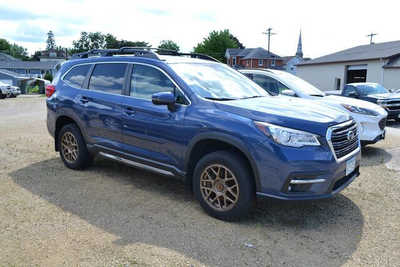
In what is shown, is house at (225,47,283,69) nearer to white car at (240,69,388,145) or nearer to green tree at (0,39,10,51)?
white car at (240,69,388,145)

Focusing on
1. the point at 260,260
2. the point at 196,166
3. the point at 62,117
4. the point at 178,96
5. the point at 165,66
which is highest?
the point at 165,66

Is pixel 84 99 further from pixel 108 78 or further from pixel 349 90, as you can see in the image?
pixel 349 90

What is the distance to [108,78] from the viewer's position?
198 inches

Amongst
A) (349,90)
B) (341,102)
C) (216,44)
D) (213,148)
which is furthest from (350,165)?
(216,44)

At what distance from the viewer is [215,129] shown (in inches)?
147

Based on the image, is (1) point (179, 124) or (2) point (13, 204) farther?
(2) point (13, 204)

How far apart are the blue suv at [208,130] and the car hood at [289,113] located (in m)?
0.01

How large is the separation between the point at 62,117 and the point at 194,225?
3199 mm

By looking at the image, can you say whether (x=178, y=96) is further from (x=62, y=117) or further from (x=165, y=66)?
(x=62, y=117)

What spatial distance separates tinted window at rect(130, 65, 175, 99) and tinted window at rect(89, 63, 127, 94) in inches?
9.8

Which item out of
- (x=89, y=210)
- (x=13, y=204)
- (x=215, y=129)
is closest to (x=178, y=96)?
(x=215, y=129)

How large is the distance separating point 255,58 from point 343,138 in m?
64.2

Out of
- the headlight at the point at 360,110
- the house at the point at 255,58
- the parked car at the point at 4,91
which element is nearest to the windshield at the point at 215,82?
the headlight at the point at 360,110

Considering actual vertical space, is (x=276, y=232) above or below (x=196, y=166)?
below
